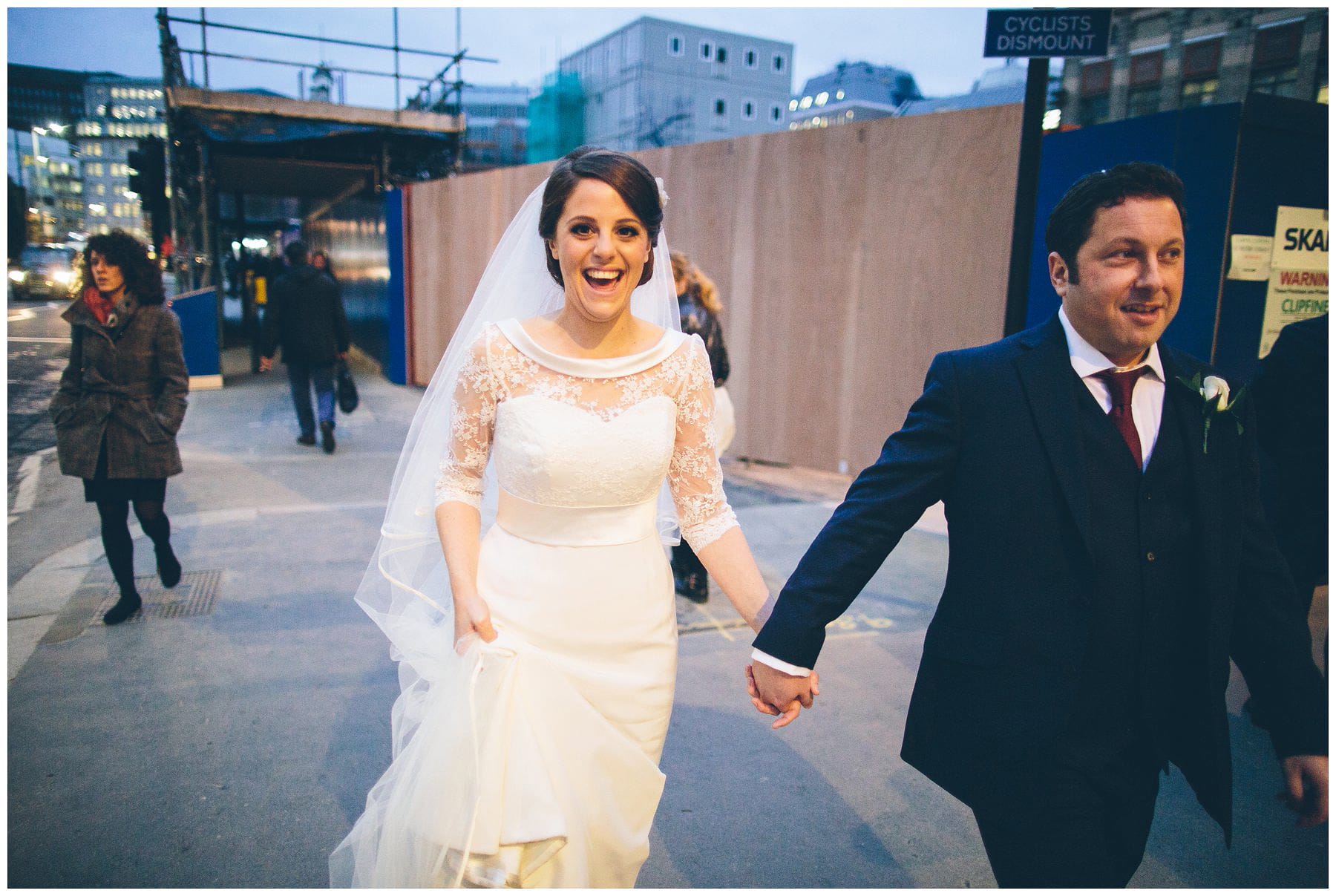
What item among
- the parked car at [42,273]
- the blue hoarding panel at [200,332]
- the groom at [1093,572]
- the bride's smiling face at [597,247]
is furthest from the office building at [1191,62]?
the bride's smiling face at [597,247]

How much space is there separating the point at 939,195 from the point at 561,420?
558 centimetres

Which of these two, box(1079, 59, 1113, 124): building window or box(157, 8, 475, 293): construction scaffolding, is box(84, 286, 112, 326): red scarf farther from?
box(1079, 59, 1113, 124): building window

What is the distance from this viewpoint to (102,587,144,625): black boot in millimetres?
4352

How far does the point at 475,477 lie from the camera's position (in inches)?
86.4

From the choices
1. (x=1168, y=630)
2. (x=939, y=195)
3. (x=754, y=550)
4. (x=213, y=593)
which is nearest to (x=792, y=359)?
(x=939, y=195)

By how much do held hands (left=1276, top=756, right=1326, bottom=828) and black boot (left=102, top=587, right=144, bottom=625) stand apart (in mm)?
5000

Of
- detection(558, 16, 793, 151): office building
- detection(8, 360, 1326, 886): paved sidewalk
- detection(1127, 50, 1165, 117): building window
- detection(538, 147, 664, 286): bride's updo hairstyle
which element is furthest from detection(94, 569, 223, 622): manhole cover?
detection(558, 16, 793, 151): office building

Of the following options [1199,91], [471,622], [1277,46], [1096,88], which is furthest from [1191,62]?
[471,622]

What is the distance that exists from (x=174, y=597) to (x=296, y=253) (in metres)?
5.08

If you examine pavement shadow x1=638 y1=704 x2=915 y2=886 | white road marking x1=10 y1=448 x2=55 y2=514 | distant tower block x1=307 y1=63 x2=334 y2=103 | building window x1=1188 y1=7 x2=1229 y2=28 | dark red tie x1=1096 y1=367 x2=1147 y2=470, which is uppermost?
building window x1=1188 y1=7 x2=1229 y2=28

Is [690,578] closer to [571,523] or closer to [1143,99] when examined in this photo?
[571,523]

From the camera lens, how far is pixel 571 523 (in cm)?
210

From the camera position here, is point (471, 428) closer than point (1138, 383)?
No

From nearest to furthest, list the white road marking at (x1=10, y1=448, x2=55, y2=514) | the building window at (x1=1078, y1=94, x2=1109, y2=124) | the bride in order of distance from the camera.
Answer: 1. the bride
2. the white road marking at (x1=10, y1=448, x2=55, y2=514)
3. the building window at (x1=1078, y1=94, x2=1109, y2=124)
